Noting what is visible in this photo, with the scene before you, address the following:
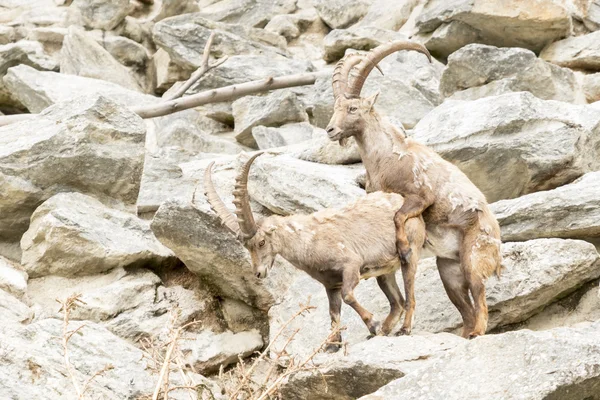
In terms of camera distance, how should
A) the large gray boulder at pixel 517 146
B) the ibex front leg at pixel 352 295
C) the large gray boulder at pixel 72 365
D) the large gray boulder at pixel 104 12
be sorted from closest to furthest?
the large gray boulder at pixel 72 365 → the ibex front leg at pixel 352 295 → the large gray boulder at pixel 517 146 → the large gray boulder at pixel 104 12

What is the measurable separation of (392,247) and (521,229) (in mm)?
1366

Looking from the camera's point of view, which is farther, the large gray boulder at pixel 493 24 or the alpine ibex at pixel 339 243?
the large gray boulder at pixel 493 24

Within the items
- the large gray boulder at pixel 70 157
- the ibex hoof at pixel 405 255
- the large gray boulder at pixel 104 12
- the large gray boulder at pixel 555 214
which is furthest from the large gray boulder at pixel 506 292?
the large gray boulder at pixel 104 12

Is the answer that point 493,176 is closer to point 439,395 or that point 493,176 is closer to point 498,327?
point 498,327

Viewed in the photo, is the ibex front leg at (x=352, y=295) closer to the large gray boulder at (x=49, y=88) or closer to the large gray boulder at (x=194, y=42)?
the large gray boulder at (x=49, y=88)

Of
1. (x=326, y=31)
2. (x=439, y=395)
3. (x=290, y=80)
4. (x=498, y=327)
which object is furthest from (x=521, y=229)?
(x=326, y=31)

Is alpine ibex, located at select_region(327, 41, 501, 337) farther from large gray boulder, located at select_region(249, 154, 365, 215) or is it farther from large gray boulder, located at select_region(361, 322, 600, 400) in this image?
large gray boulder, located at select_region(361, 322, 600, 400)

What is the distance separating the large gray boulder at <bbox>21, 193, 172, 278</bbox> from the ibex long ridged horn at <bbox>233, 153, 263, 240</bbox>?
1714mm

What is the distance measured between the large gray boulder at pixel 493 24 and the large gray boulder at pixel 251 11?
13.5ft

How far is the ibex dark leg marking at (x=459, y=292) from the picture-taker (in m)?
7.23

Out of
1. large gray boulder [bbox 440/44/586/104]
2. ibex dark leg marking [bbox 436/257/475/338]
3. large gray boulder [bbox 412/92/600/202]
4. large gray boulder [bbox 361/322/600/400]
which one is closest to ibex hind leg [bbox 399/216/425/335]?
ibex dark leg marking [bbox 436/257/475/338]

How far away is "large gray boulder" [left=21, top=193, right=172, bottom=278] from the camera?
8625 mm

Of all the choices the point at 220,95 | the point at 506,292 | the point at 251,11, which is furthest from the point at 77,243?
the point at 251,11

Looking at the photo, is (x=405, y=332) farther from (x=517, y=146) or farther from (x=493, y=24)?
(x=493, y=24)
